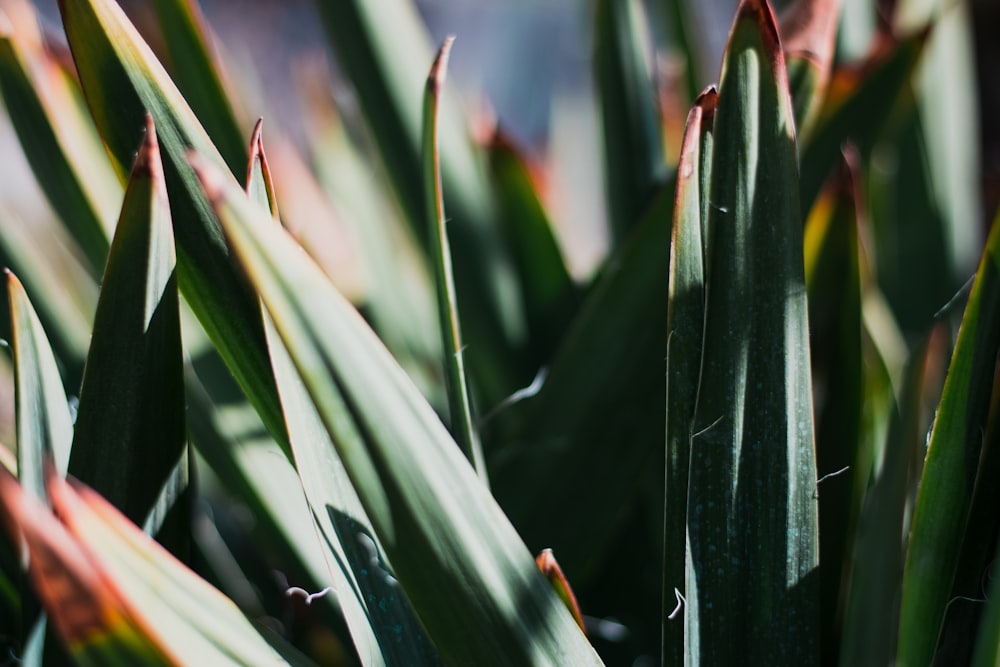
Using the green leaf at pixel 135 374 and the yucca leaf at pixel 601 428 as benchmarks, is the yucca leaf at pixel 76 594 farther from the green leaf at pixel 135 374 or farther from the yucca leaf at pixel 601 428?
the yucca leaf at pixel 601 428

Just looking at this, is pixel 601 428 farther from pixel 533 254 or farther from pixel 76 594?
pixel 76 594

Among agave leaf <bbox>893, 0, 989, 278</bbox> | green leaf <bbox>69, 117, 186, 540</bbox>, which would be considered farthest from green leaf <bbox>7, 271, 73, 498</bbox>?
agave leaf <bbox>893, 0, 989, 278</bbox>

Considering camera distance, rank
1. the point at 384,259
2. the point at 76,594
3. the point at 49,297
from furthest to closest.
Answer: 1. the point at 384,259
2. the point at 49,297
3. the point at 76,594

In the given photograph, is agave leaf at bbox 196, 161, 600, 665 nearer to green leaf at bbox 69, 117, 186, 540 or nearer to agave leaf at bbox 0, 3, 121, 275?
green leaf at bbox 69, 117, 186, 540

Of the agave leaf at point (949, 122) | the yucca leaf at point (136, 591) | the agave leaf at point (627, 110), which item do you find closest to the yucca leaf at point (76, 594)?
the yucca leaf at point (136, 591)

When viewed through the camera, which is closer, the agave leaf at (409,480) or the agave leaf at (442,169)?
the agave leaf at (409,480)

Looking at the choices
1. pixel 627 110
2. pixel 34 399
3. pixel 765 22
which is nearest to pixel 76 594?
pixel 34 399

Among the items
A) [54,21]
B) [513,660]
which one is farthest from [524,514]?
[54,21]
